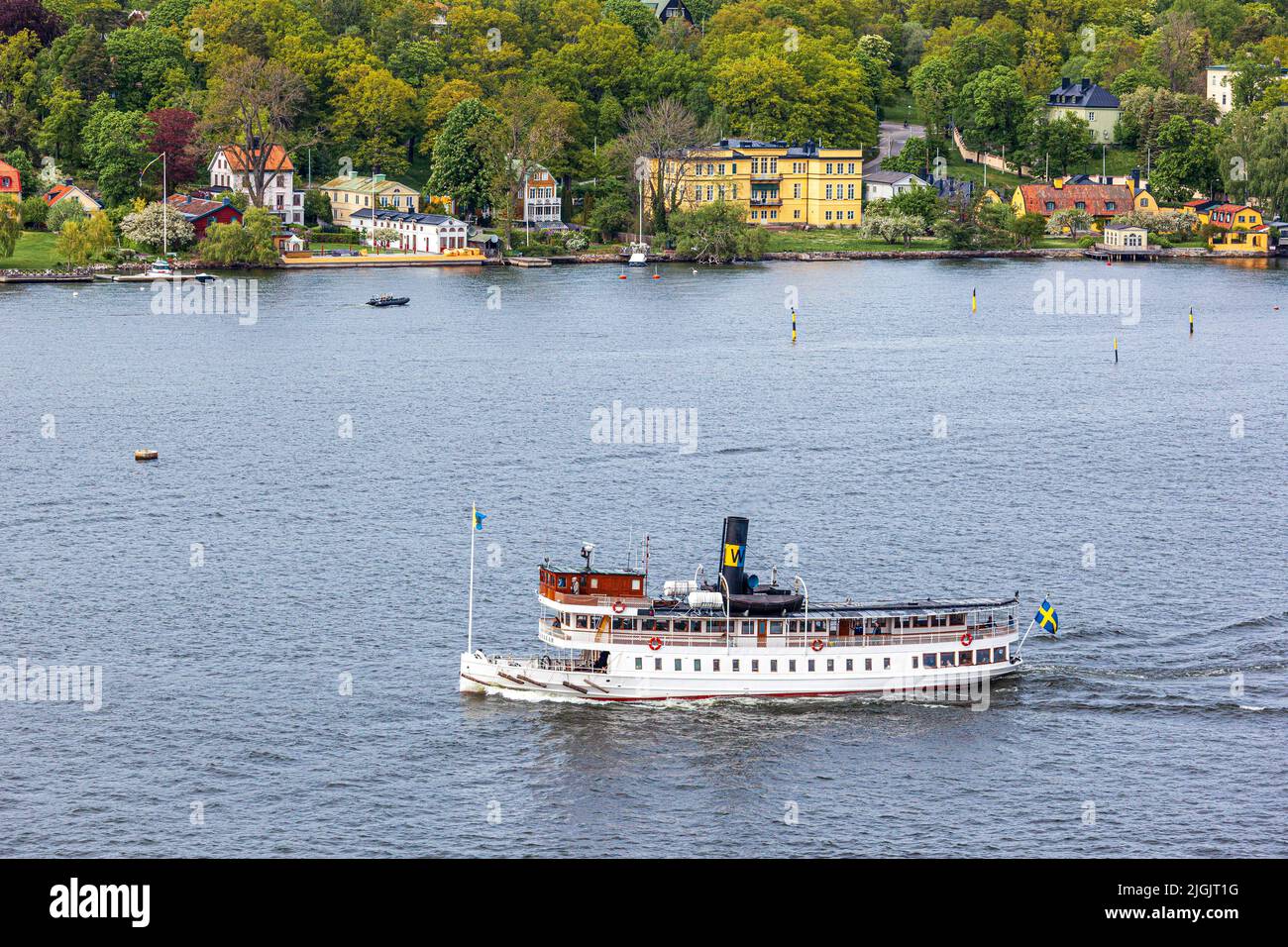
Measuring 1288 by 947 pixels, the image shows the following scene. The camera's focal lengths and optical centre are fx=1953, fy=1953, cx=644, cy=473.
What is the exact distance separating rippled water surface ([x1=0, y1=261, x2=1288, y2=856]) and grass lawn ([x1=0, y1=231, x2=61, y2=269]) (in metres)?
24.1

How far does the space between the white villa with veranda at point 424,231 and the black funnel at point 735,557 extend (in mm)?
112835

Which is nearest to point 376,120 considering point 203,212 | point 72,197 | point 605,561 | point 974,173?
point 203,212

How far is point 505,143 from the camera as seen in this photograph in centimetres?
16675

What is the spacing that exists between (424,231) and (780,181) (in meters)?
35.7

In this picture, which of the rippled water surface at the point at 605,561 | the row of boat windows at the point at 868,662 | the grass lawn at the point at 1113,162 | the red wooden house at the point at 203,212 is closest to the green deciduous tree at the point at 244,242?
the red wooden house at the point at 203,212

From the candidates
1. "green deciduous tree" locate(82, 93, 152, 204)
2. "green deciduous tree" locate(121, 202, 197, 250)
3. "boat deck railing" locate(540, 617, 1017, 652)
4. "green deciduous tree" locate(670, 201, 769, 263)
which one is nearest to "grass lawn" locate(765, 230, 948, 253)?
"green deciduous tree" locate(670, 201, 769, 263)

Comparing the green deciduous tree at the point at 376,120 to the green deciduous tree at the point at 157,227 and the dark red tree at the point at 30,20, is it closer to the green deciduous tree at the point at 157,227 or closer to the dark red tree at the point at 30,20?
the green deciduous tree at the point at 157,227

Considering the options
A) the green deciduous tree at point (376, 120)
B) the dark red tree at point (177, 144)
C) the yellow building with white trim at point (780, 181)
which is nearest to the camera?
the dark red tree at point (177, 144)

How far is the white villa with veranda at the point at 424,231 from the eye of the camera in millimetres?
162500

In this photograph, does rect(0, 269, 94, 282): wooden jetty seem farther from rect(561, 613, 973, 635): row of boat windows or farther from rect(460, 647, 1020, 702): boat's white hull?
rect(561, 613, 973, 635): row of boat windows

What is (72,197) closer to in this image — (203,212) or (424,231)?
(203,212)

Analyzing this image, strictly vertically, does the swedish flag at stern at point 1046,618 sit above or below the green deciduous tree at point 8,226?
below

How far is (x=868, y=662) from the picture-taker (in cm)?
5175

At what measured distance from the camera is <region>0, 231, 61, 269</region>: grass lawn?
145m
